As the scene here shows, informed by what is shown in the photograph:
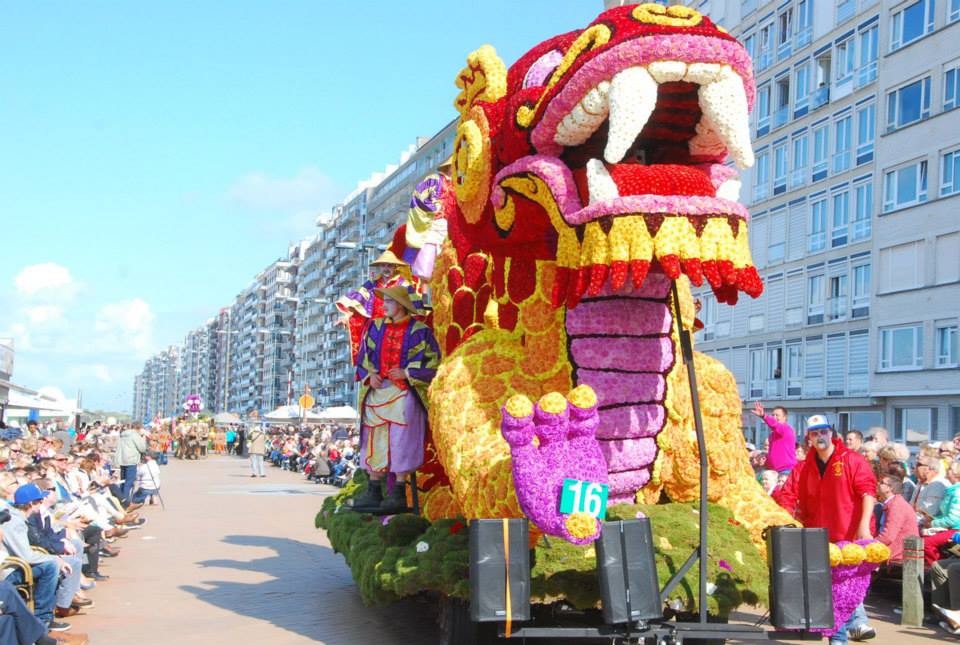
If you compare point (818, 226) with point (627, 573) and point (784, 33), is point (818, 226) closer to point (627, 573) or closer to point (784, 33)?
point (784, 33)

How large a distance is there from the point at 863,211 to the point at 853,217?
369mm

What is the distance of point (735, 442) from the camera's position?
616 centimetres

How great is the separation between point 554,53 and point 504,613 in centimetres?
321

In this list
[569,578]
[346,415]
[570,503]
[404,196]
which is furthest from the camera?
[404,196]

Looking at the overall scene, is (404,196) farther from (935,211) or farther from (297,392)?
(935,211)

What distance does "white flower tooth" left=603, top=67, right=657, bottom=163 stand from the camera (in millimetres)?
5094

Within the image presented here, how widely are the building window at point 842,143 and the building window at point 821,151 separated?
1.12ft

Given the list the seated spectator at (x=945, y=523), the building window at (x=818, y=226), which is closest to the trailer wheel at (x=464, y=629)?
the seated spectator at (x=945, y=523)

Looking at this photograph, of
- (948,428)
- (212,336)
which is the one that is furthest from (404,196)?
(212,336)

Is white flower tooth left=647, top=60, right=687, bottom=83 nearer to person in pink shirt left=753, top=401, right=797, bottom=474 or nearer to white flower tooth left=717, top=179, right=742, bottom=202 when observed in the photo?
white flower tooth left=717, top=179, right=742, bottom=202

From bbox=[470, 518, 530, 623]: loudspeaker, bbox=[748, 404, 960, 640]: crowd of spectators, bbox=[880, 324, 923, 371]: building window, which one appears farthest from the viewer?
bbox=[880, 324, 923, 371]: building window

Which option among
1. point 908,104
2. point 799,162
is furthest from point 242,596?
point 799,162

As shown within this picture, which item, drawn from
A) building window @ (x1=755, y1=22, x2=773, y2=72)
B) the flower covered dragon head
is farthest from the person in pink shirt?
building window @ (x1=755, y1=22, x2=773, y2=72)

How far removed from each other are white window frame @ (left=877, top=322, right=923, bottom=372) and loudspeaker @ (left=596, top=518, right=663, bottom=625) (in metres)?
22.1
